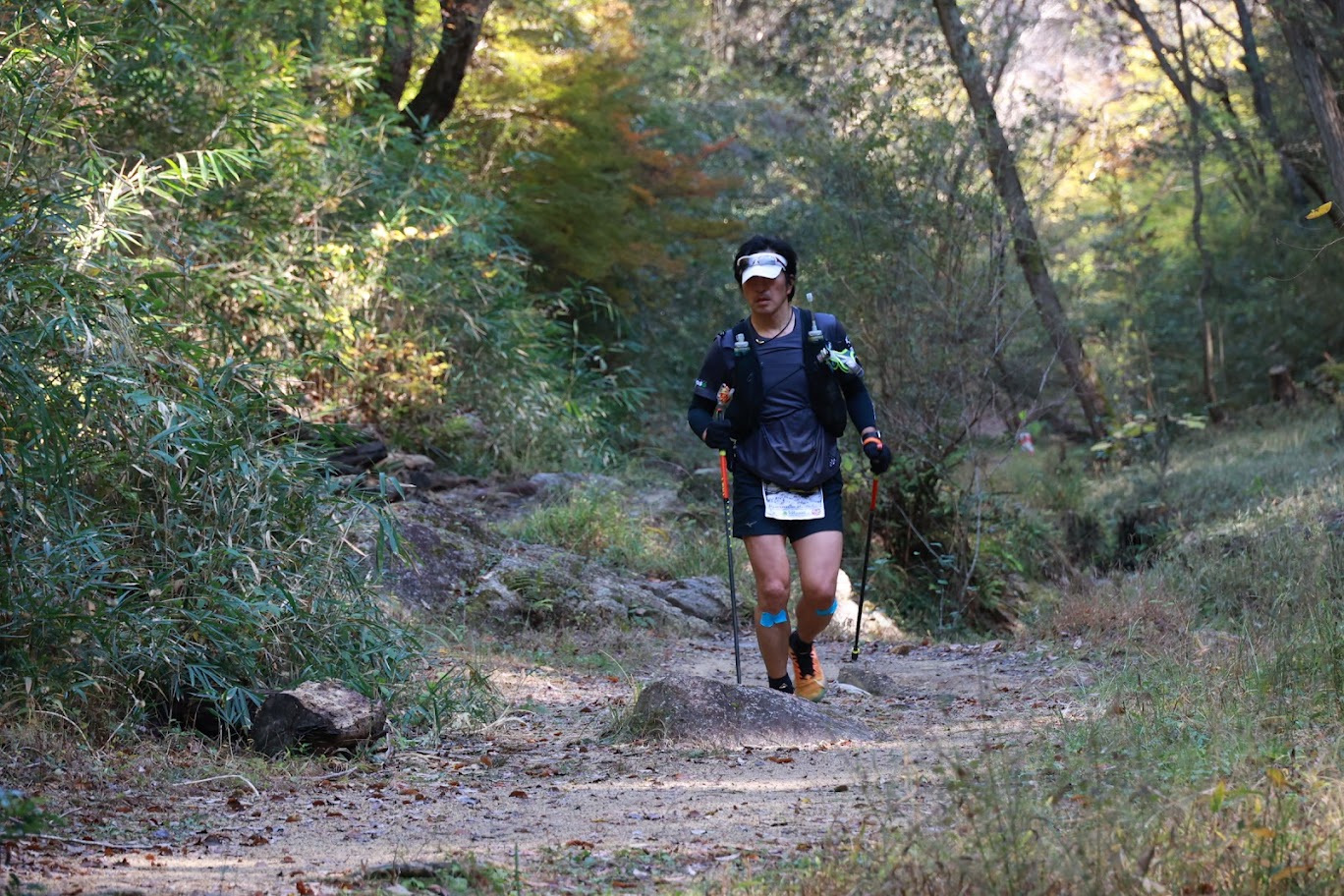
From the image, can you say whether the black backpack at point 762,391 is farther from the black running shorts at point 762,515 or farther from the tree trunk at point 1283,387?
the tree trunk at point 1283,387

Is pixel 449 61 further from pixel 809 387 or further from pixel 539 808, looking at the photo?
pixel 539 808

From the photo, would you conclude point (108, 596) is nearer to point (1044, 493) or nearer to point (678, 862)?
point (678, 862)

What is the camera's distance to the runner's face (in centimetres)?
600

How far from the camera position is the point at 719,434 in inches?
237

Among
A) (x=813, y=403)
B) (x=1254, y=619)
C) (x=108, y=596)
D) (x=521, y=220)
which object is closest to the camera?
(x=108, y=596)

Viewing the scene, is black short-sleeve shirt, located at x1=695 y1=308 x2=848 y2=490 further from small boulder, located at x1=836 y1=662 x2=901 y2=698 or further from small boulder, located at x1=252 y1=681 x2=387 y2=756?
small boulder, located at x1=252 y1=681 x2=387 y2=756

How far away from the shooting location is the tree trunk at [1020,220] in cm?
1080

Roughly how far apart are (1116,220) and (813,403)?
13.1 meters

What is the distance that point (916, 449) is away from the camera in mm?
9898

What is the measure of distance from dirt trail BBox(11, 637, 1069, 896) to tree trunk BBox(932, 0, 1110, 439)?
17.7 ft

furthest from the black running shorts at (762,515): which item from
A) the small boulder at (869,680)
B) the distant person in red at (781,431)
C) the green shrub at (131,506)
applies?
the green shrub at (131,506)

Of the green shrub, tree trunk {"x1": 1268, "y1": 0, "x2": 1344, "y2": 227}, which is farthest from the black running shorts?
tree trunk {"x1": 1268, "y1": 0, "x2": 1344, "y2": 227}

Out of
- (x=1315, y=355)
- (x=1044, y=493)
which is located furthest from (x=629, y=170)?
(x=1315, y=355)

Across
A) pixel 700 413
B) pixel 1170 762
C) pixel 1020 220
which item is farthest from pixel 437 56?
pixel 1170 762
